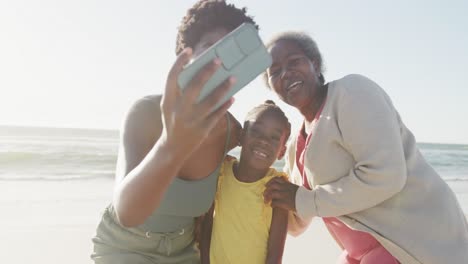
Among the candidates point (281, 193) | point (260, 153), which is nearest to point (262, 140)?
point (260, 153)

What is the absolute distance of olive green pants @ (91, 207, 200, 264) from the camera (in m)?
2.28

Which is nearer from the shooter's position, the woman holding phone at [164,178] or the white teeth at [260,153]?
the woman holding phone at [164,178]

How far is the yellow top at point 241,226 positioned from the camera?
2629 millimetres

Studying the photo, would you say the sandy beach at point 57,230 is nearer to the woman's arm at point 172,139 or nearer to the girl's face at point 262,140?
the girl's face at point 262,140

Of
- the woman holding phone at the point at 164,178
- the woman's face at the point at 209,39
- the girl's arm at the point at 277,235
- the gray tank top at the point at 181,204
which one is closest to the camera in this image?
the woman holding phone at the point at 164,178

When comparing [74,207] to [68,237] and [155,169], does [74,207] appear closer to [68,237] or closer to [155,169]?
[68,237]

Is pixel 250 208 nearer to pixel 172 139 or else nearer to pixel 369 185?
pixel 369 185

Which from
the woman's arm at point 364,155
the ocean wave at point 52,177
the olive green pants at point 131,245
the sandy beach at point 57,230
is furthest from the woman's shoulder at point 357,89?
the ocean wave at point 52,177

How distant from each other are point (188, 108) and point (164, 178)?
0.76 feet

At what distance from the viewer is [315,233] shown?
21.4 ft

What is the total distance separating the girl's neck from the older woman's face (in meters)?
0.44

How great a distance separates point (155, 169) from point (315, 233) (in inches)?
218

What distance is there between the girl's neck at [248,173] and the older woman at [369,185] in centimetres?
18

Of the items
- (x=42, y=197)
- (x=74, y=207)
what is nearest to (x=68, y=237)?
(x=74, y=207)
